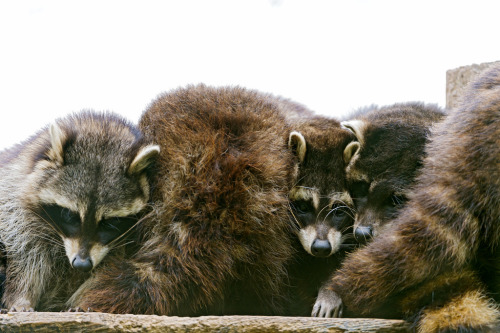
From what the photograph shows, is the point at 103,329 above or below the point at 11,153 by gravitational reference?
below

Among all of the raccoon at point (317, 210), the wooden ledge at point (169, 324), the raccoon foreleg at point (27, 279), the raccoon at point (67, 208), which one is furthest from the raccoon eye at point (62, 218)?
the raccoon at point (317, 210)

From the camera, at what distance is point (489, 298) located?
239 cm

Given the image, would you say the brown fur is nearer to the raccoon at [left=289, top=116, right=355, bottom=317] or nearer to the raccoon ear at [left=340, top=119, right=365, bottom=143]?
the raccoon at [left=289, top=116, right=355, bottom=317]

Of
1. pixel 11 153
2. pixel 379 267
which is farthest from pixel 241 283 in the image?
pixel 11 153

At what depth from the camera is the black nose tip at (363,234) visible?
3018 mm

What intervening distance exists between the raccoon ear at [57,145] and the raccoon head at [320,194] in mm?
1324

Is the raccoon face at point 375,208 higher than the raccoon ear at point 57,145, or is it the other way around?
the raccoon ear at point 57,145

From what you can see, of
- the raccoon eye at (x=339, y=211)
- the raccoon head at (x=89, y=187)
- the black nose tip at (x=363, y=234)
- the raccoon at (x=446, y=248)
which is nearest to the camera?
the raccoon at (x=446, y=248)

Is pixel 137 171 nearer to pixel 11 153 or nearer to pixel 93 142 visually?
pixel 93 142

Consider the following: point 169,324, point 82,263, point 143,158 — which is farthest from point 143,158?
point 169,324

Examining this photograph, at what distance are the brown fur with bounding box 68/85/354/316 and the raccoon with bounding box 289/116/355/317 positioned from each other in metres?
0.09

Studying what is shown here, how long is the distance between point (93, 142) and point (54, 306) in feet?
3.05

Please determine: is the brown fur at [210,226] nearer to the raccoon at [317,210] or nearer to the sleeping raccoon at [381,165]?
the raccoon at [317,210]

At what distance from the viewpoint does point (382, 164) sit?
3211 mm
